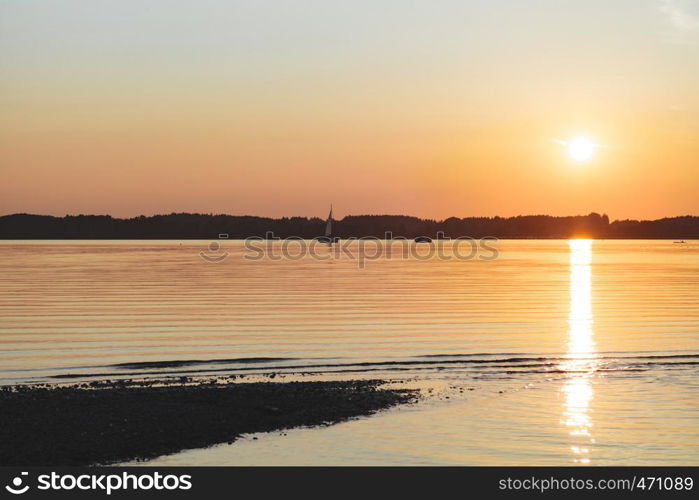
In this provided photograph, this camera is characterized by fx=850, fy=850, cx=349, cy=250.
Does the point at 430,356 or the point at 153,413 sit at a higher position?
the point at 153,413

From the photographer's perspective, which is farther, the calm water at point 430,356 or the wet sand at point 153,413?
the calm water at point 430,356

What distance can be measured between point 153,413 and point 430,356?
15.3 metres

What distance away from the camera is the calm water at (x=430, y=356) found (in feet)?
66.1

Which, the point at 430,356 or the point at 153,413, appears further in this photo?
the point at 430,356

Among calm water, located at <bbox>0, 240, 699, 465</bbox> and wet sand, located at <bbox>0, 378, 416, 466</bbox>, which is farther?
calm water, located at <bbox>0, 240, 699, 465</bbox>

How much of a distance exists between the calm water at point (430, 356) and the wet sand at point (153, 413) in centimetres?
101

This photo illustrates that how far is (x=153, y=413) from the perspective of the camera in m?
21.7

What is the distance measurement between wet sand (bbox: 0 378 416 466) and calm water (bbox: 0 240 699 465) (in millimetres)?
1005

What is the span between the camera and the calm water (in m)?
20.2

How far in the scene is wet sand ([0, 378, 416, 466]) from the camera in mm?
18781

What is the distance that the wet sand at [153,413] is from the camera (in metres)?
18.8
